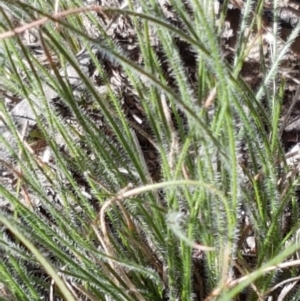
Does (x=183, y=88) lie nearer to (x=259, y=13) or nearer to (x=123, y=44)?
(x=259, y=13)

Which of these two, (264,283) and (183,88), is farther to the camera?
(264,283)

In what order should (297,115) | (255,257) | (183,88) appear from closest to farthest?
1. (183,88)
2. (255,257)
3. (297,115)

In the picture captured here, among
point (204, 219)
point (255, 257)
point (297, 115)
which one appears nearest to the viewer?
point (204, 219)

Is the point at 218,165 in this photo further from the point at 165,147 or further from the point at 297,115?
the point at 297,115

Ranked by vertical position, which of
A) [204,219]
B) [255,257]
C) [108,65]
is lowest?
[255,257]

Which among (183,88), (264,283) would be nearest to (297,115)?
(264,283)

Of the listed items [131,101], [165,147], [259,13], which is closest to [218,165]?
[165,147]

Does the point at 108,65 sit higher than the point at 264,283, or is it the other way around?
the point at 108,65

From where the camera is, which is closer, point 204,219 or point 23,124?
point 204,219

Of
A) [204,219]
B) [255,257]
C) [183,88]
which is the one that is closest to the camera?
[183,88]
